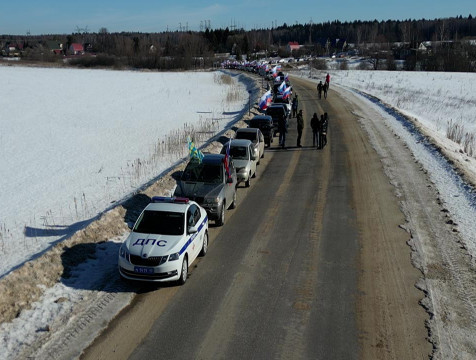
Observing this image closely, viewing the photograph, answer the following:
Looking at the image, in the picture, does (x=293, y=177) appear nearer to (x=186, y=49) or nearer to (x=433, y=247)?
(x=433, y=247)


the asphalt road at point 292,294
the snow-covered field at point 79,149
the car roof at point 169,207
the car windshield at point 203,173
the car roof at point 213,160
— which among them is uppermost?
the car roof at point 213,160

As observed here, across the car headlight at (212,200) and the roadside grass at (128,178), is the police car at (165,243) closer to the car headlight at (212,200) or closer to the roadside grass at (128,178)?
the car headlight at (212,200)

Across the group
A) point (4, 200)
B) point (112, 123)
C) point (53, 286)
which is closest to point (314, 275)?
point (53, 286)

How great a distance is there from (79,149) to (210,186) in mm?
16307

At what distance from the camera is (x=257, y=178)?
20.3m

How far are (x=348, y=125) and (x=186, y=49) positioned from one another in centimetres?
11500

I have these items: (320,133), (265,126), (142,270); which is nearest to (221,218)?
(142,270)

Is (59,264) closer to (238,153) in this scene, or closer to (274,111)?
(238,153)

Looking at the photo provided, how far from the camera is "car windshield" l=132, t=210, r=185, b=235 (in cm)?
1120

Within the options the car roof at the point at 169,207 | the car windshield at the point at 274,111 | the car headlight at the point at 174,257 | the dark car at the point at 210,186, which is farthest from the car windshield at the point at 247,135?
the car headlight at the point at 174,257

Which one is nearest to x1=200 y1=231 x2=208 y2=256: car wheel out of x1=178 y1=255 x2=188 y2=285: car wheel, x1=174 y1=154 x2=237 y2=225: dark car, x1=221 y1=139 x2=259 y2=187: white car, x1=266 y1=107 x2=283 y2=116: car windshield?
x1=178 y1=255 x2=188 y2=285: car wheel

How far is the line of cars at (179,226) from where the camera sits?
10242 mm

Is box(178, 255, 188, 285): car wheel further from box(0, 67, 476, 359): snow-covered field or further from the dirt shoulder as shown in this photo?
the dirt shoulder

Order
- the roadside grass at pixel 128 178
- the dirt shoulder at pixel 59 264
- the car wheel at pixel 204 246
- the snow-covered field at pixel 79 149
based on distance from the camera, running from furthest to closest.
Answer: the snow-covered field at pixel 79 149 → the roadside grass at pixel 128 178 → the car wheel at pixel 204 246 → the dirt shoulder at pixel 59 264
